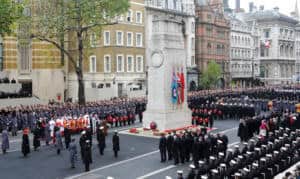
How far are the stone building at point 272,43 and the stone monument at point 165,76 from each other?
60.1 m

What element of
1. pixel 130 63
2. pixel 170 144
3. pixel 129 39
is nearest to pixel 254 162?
pixel 170 144

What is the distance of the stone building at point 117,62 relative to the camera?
47.5 m

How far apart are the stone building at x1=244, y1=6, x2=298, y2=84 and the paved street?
66652mm

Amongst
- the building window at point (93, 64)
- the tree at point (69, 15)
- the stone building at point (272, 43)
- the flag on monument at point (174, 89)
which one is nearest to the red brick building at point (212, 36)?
the stone building at point (272, 43)

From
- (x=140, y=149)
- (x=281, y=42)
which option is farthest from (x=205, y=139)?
(x=281, y=42)

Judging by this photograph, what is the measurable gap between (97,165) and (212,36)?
163 feet

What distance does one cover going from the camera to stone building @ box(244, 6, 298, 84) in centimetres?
8525

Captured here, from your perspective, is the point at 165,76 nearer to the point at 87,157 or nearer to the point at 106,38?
the point at 87,157

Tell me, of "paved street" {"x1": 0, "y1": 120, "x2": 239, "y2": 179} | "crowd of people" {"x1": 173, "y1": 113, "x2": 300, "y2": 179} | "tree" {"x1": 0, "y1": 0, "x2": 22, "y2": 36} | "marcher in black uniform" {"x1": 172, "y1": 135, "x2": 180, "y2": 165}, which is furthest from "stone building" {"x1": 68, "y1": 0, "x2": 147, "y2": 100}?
"crowd of people" {"x1": 173, "y1": 113, "x2": 300, "y2": 179}

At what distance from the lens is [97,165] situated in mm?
18422

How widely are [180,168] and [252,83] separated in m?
57.8

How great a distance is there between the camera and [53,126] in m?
22.6

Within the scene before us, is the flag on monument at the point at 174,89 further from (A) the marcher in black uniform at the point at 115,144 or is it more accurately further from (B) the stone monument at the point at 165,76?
(A) the marcher in black uniform at the point at 115,144

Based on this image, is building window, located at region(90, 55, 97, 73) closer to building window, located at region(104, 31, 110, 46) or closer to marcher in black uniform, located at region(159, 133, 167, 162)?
building window, located at region(104, 31, 110, 46)
